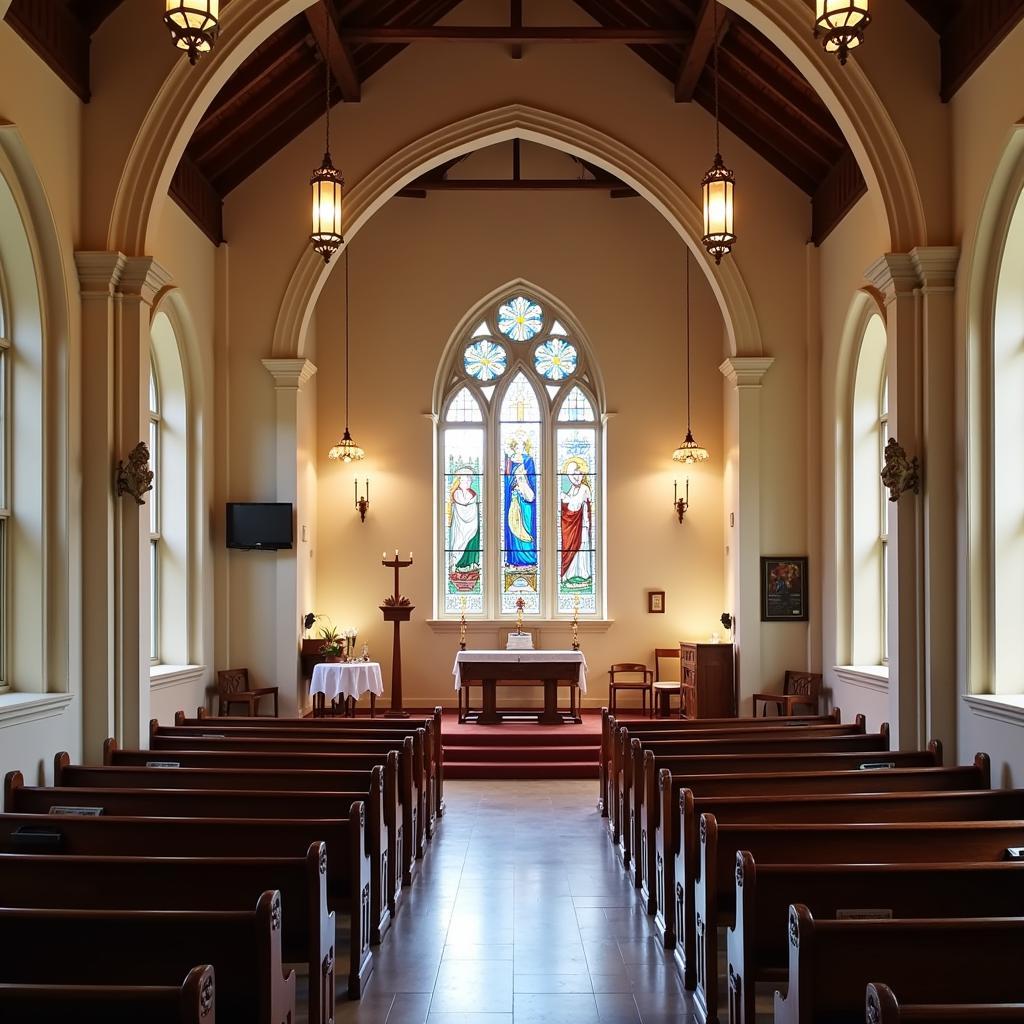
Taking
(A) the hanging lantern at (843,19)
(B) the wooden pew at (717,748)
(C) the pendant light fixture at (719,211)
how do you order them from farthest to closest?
(C) the pendant light fixture at (719,211)
(B) the wooden pew at (717,748)
(A) the hanging lantern at (843,19)

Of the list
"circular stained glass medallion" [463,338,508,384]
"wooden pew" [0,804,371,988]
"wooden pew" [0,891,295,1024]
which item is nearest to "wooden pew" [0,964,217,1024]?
"wooden pew" [0,891,295,1024]

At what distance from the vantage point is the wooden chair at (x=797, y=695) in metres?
10.5

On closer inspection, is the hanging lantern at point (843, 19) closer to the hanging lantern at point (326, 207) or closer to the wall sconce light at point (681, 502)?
the hanging lantern at point (326, 207)

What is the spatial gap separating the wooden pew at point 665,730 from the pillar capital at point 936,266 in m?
2.91

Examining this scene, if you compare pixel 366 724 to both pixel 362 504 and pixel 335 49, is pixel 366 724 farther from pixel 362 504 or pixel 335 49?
pixel 335 49

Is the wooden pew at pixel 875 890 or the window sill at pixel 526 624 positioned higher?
the window sill at pixel 526 624

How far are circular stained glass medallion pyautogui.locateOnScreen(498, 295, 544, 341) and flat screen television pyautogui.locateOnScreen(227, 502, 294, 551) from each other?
14.1 feet

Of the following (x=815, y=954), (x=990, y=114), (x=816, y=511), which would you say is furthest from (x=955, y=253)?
(x=815, y=954)

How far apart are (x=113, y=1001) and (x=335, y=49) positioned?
8.57 metres

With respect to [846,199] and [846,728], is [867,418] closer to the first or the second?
[846,199]

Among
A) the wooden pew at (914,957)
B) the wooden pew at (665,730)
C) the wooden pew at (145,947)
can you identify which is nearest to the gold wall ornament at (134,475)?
the wooden pew at (665,730)

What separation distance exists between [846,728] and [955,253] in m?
3.22

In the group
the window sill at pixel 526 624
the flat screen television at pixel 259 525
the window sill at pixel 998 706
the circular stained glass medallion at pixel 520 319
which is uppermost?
the circular stained glass medallion at pixel 520 319

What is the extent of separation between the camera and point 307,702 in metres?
12.1
